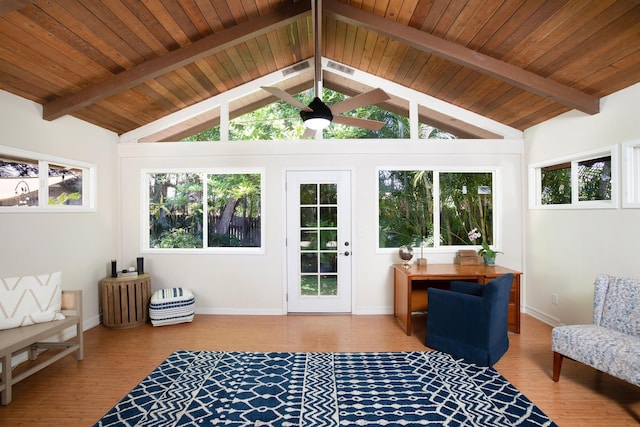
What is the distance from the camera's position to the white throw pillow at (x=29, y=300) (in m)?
2.71

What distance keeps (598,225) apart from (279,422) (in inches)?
140

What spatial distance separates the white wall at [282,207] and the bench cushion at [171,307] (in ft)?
1.18

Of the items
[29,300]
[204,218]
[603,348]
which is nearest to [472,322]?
[603,348]

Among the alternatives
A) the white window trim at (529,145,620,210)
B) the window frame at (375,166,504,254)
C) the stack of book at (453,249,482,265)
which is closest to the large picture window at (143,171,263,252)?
the window frame at (375,166,504,254)

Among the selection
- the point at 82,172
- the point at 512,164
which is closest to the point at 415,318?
the point at 512,164

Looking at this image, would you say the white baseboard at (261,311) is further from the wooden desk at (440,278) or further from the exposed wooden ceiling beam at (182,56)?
the exposed wooden ceiling beam at (182,56)

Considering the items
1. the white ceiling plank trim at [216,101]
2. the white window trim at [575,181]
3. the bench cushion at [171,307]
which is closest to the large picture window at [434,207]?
the white window trim at [575,181]

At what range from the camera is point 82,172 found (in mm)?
4027

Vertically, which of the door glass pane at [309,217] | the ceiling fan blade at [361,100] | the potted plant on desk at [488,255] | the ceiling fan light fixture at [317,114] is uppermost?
the ceiling fan blade at [361,100]

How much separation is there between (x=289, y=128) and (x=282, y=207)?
109 cm

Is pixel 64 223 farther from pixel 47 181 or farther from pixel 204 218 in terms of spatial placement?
pixel 204 218

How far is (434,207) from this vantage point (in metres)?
4.50

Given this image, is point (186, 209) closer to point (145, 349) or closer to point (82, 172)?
point (82, 172)

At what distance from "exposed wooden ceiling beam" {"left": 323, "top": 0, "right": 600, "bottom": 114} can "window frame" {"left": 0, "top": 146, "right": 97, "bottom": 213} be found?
10.8ft
